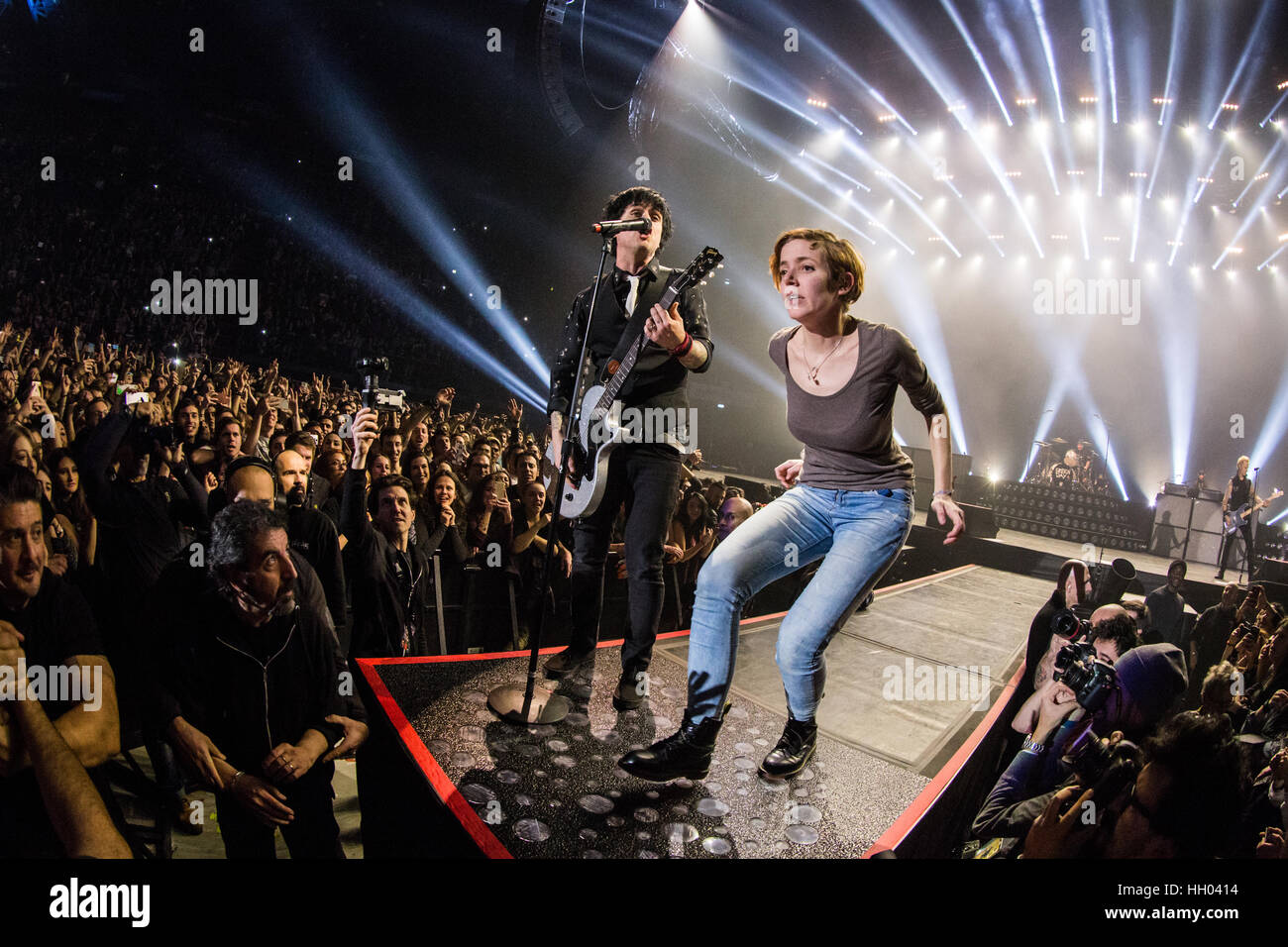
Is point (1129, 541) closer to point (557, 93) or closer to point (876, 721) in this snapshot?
point (876, 721)

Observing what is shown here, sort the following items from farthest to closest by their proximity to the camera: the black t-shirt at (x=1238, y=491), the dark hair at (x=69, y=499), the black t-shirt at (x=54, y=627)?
the black t-shirt at (x=1238, y=491) → the dark hair at (x=69, y=499) → the black t-shirt at (x=54, y=627)

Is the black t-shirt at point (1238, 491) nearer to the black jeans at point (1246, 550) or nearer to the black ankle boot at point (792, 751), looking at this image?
the black jeans at point (1246, 550)

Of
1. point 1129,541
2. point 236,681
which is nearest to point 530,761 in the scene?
point 236,681

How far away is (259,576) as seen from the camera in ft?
7.07

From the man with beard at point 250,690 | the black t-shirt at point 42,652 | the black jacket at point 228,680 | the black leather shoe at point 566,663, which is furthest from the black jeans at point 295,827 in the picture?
the black leather shoe at point 566,663

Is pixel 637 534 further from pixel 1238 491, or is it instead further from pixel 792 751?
pixel 1238 491

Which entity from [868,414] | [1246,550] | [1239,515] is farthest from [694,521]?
[1246,550]

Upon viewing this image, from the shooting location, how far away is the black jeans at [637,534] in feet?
8.48

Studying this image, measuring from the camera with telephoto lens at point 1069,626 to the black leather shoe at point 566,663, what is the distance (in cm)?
206

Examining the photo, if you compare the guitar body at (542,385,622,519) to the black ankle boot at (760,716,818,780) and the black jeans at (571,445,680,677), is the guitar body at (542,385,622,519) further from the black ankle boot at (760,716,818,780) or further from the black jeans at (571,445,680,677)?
the black ankle boot at (760,716,818,780)

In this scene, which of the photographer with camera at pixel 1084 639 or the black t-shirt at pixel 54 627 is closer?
the black t-shirt at pixel 54 627

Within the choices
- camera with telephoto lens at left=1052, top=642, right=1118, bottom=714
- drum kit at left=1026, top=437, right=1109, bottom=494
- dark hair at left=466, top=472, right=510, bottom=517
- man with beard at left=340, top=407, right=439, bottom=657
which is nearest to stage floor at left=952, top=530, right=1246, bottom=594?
drum kit at left=1026, top=437, right=1109, bottom=494

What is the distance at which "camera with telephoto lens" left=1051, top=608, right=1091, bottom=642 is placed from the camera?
293 centimetres

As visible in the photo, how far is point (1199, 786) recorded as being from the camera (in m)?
2.29
